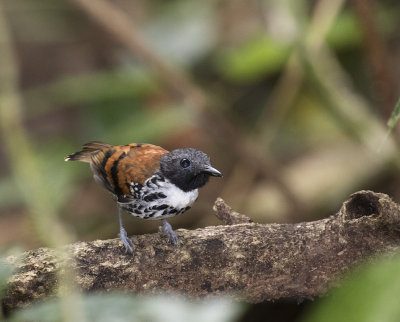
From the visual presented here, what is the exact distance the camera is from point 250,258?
248cm

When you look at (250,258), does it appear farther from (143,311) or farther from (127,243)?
(143,311)

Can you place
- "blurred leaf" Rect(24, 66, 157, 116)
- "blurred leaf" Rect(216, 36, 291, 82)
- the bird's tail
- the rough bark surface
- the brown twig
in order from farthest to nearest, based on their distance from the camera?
"blurred leaf" Rect(24, 66, 157, 116)
"blurred leaf" Rect(216, 36, 291, 82)
the bird's tail
the brown twig
the rough bark surface

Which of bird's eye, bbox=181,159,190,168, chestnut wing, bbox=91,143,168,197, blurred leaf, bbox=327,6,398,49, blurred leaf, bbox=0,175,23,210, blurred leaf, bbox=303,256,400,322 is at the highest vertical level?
blurred leaf, bbox=327,6,398,49

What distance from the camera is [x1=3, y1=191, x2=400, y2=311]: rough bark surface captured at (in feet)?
7.86

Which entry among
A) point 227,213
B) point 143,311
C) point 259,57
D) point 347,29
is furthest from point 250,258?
point 347,29

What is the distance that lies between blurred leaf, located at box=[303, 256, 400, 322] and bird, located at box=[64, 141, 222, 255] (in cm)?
212

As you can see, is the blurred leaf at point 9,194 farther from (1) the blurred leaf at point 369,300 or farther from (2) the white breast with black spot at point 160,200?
(1) the blurred leaf at point 369,300

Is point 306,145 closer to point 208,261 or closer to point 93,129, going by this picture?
point 93,129

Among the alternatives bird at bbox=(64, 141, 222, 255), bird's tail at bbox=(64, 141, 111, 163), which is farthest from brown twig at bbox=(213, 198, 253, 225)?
bird's tail at bbox=(64, 141, 111, 163)

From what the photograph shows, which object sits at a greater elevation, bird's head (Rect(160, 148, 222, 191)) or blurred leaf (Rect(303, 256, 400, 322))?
blurred leaf (Rect(303, 256, 400, 322))

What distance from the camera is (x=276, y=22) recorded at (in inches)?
198

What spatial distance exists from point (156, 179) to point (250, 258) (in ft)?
2.48

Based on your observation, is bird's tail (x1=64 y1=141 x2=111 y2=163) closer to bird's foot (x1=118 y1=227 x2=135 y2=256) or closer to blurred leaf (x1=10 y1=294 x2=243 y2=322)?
bird's foot (x1=118 y1=227 x2=135 y2=256)

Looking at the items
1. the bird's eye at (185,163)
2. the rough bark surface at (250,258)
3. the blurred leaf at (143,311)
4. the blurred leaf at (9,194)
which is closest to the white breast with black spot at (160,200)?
the bird's eye at (185,163)
